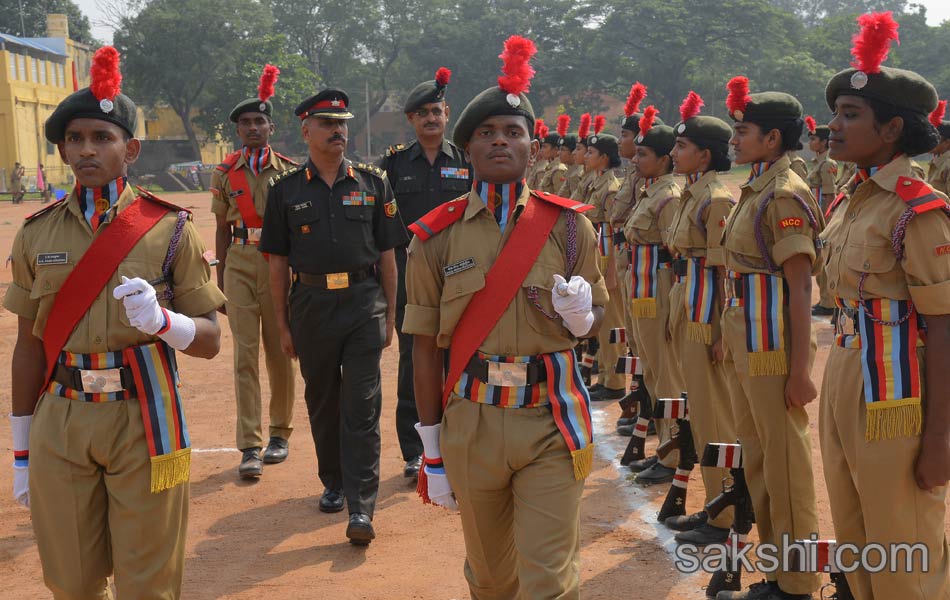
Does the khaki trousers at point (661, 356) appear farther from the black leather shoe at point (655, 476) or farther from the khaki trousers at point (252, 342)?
the khaki trousers at point (252, 342)

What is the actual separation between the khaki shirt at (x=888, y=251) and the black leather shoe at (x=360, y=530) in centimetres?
326

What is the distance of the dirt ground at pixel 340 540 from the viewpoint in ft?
18.5

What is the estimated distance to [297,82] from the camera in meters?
63.4

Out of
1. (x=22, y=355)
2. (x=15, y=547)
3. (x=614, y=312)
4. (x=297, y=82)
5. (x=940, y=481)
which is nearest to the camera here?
(x=940, y=481)

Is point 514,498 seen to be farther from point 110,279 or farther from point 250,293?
point 250,293

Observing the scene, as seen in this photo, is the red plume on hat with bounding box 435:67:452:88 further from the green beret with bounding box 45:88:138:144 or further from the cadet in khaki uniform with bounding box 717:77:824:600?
the green beret with bounding box 45:88:138:144

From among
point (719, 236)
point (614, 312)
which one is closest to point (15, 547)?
point (719, 236)

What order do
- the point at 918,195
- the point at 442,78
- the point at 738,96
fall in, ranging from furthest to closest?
the point at 442,78 < the point at 738,96 < the point at 918,195

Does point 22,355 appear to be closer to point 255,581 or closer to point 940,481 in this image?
point 255,581

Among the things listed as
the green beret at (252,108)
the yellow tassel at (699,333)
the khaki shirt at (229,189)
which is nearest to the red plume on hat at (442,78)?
the khaki shirt at (229,189)

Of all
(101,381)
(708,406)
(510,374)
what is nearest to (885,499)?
(510,374)

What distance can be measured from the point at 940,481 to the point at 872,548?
40 centimetres

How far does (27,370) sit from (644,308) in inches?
192

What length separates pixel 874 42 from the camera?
4.29 meters
